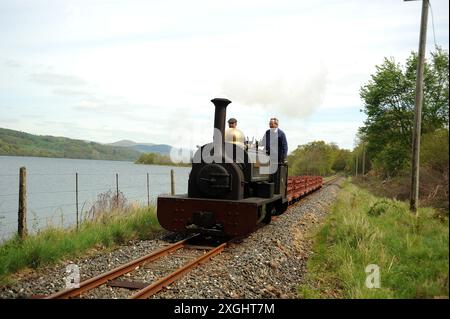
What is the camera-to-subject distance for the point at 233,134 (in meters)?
8.74

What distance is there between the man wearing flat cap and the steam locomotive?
0.10 meters

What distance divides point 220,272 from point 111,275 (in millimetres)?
1600

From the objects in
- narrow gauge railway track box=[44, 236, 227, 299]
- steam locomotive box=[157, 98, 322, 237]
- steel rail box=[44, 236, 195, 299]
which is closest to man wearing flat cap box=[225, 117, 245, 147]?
steam locomotive box=[157, 98, 322, 237]

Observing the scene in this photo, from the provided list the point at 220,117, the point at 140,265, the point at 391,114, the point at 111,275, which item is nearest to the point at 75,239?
the point at 140,265

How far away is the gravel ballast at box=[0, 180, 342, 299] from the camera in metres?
5.17

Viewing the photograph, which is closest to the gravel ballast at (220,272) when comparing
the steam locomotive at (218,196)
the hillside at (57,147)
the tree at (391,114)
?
the steam locomotive at (218,196)

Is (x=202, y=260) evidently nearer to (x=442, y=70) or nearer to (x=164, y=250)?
(x=164, y=250)

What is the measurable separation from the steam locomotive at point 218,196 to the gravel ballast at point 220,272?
0.49m

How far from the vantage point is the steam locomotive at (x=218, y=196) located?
794 centimetres

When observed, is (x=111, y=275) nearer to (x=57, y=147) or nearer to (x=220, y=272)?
(x=220, y=272)

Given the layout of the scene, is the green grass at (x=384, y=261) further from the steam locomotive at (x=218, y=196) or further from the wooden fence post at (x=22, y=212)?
the wooden fence post at (x=22, y=212)

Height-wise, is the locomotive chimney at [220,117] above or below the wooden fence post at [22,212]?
above
